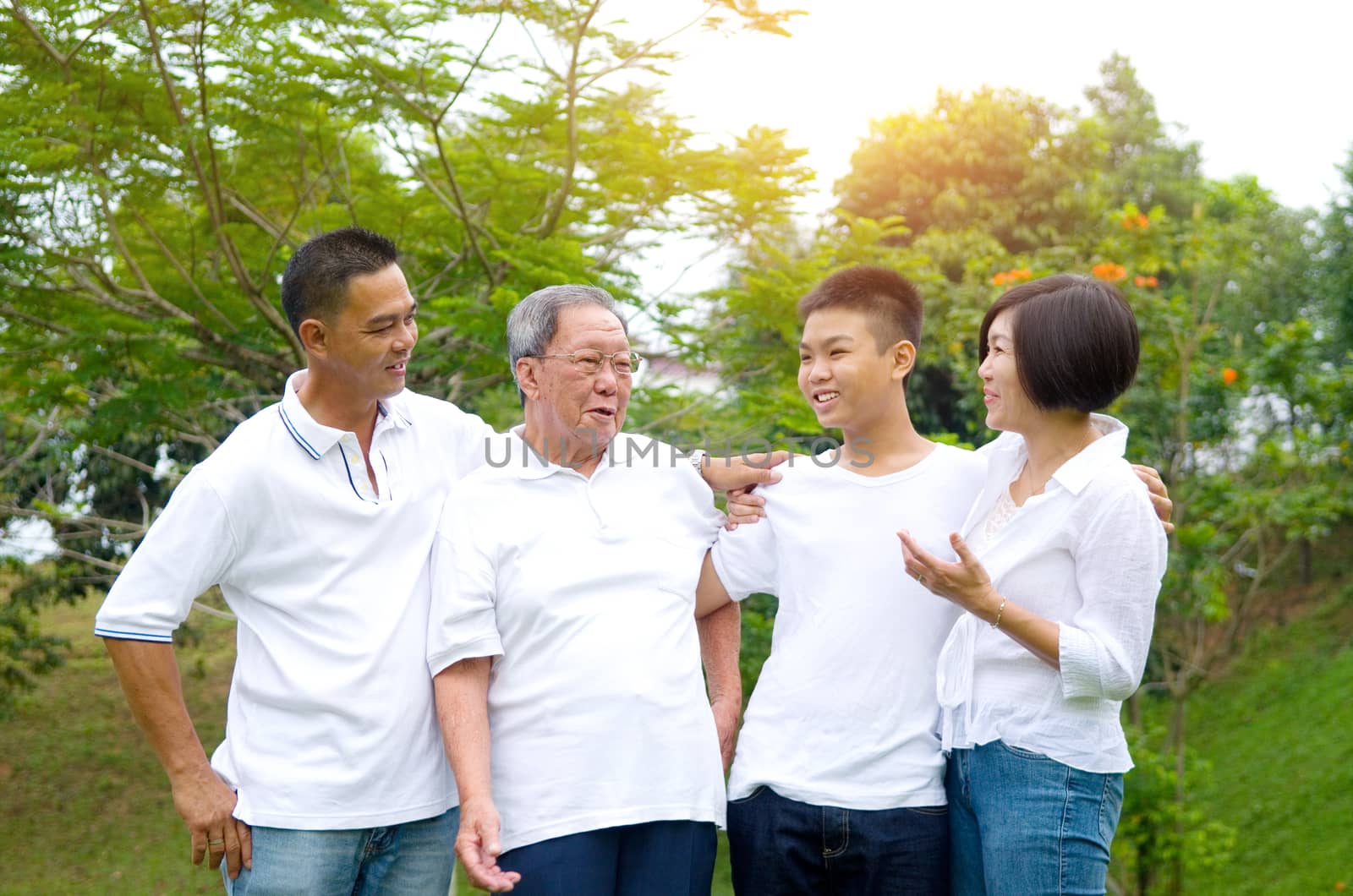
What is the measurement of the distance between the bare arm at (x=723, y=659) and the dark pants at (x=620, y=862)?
33 cm

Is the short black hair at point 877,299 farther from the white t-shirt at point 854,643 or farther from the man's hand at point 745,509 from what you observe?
the man's hand at point 745,509

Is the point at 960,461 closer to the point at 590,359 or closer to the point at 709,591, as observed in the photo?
the point at 709,591

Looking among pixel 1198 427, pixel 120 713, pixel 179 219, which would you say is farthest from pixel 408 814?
pixel 120 713

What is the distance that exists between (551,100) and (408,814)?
3703mm

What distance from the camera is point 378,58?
476 cm

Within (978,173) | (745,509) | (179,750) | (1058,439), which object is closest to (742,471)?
(745,509)

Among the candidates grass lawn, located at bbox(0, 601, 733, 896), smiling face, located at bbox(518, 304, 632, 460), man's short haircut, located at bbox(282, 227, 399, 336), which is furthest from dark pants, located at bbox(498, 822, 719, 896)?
grass lawn, located at bbox(0, 601, 733, 896)

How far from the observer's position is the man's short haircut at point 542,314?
221 centimetres

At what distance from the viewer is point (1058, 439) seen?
210 centimetres

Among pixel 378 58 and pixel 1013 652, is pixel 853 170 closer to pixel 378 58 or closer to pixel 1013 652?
pixel 378 58

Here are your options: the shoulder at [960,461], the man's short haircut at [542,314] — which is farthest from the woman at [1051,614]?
the man's short haircut at [542,314]

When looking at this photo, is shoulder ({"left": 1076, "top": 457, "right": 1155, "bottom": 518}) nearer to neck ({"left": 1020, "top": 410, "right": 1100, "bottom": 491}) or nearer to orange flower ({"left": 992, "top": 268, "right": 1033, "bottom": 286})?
neck ({"left": 1020, "top": 410, "right": 1100, "bottom": 491})

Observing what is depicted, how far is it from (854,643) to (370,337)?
1.09 meters

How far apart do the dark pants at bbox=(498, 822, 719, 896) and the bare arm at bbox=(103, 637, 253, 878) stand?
A: 1.66 ft
